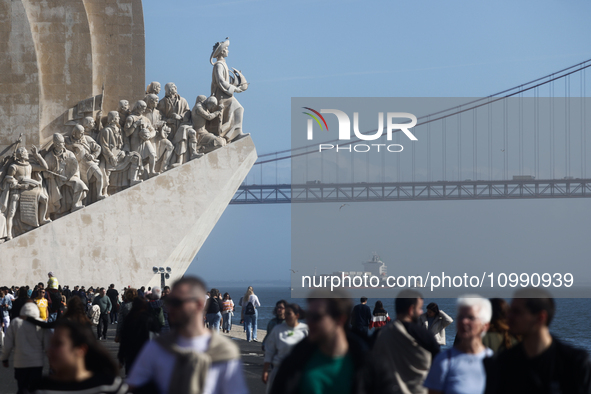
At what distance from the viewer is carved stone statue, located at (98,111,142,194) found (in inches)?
496

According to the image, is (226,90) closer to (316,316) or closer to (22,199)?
(22,199)

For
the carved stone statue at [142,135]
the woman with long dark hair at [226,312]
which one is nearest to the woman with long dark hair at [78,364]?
the woman with long dark hair at [226,312]

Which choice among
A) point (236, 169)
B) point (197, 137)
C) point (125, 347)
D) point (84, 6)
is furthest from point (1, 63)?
point (125, 347)

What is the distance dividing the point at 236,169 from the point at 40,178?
325 centimetres

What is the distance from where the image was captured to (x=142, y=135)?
41.6 ft

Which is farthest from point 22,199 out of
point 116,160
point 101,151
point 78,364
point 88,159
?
point 78,364

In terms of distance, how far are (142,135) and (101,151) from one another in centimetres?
75

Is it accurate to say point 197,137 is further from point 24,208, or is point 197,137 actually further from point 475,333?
point 475,333

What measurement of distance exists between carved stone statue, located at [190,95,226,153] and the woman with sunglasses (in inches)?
362

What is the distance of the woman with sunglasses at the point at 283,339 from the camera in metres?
3.86

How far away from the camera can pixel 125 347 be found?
4555mm

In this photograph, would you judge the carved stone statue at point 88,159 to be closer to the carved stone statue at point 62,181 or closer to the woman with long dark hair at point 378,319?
the carved stone statue at point 62,181

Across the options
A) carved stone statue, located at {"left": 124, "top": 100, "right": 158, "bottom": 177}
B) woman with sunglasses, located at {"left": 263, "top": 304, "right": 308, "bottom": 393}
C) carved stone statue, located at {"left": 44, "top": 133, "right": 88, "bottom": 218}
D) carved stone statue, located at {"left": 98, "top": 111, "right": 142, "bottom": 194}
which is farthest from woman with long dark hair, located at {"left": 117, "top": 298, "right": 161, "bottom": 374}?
carved stone statue, located at {"left": 124, "top": 100, "right": 158, "bottom": 177}

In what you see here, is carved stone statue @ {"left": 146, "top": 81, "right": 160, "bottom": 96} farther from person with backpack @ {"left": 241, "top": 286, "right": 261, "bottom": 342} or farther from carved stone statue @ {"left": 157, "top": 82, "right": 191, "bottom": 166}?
person with backpack @ {"left": 241, "top": 286, "right": 261, "bottom": 342}
